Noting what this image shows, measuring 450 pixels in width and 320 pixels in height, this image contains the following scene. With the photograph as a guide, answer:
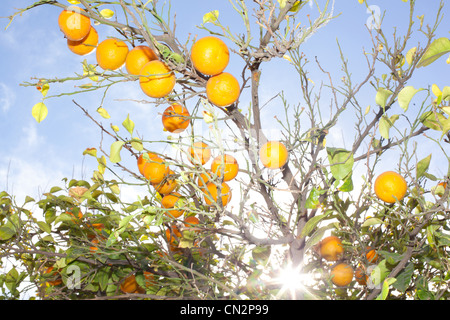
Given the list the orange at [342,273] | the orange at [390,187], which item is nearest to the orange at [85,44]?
the orange at [390,187]

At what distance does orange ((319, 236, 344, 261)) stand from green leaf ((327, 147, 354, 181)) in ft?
1.53

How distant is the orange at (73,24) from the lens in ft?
3.76

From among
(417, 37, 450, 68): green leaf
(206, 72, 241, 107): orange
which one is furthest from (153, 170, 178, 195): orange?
(417, 37, 450, 68): green leaf

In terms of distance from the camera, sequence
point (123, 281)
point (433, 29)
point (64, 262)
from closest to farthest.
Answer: point (433, 29) → point (64, 262) → point (123, 281)

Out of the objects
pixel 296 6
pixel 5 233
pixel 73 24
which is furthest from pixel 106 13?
pixel 5 233

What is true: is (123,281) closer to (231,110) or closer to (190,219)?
(190,219)

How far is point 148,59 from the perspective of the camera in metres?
1.11

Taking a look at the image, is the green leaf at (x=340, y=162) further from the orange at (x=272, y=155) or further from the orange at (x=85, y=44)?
the orange at (x=85, y=44)

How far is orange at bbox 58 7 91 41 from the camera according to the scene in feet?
3.76

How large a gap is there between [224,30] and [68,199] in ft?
3.84

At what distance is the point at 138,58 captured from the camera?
1102 mm

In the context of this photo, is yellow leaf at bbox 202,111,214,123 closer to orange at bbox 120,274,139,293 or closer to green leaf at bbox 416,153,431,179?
green leaf at bbox 416,153,431,179
